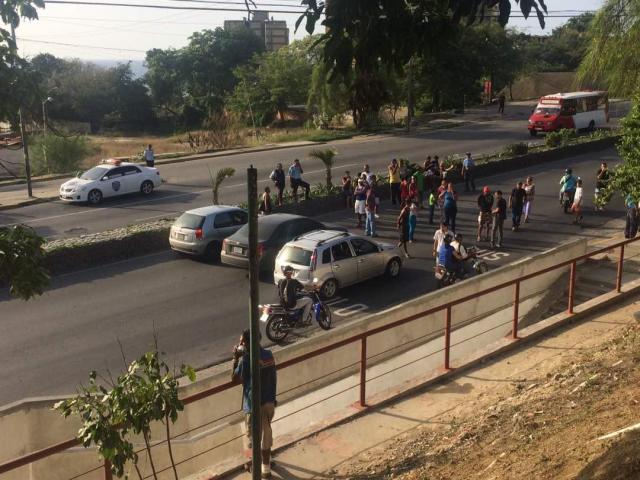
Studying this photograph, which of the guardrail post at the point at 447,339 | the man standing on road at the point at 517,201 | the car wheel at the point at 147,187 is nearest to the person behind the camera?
the guardrail post at the point at 447,339

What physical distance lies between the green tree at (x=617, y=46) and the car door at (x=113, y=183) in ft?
53.3

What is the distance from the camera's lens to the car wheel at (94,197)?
27.0 meters

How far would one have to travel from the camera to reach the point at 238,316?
50.3 feet

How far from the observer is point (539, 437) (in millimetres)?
7891

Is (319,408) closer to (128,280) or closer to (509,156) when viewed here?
(128,280)

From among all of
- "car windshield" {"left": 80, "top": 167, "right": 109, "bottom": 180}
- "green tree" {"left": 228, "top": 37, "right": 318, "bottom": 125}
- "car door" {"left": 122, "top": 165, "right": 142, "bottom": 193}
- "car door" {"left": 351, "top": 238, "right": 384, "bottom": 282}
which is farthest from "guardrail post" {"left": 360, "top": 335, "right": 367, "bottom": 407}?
"green tree" {"left": 228, "top": 37, "right": 318, "bottom": 125}

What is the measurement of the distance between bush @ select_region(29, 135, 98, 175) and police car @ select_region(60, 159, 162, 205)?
7.50 metres

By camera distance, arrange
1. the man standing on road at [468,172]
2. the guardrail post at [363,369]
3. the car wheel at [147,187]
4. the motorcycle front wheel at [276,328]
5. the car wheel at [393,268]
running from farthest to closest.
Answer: the car wheel at [147,187], the man standing on road at [468,172], the car wheel at [393,268], the motorcycle front wheel at [276,328], the guardrail post at [363,369]

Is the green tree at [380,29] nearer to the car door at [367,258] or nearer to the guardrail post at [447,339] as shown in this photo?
the guardrail post at [447,339]

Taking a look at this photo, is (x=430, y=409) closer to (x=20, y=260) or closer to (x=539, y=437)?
(x=539, y=437)

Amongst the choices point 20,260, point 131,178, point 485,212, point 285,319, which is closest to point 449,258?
point 285,319

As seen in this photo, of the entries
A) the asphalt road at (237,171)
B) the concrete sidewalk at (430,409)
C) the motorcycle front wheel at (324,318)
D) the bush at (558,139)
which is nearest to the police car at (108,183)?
the asphalt road at (237,171)

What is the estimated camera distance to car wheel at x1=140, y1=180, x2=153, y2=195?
28.7 metres

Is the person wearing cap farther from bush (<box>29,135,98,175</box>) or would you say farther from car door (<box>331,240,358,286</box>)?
bush (<box>29,135,98,175</box>)
